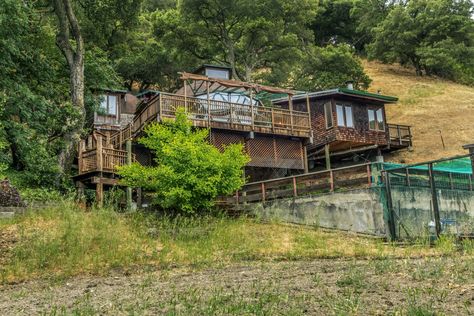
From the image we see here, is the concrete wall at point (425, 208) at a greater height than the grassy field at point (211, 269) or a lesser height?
greater

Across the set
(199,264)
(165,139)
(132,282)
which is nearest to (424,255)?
(199,264)

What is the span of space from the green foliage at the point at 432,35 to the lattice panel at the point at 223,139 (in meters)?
31.9

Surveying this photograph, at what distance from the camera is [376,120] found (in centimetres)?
3538

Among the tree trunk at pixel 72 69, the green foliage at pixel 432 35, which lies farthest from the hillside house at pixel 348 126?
the green foliage at pixel 432 35

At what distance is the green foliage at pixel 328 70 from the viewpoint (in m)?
42.8

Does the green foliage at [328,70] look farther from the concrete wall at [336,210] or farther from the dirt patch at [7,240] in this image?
the dirt patch at [7,240]

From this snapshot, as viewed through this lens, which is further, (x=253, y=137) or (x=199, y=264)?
(x=253, y=137)

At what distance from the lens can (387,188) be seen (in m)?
17.2

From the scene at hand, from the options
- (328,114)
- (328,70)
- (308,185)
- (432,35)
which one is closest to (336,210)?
(308,185)

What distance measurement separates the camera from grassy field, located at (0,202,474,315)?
751cm

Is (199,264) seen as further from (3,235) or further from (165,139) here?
(165,139)

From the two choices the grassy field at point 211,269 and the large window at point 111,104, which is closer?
the grassy field at point 211,269

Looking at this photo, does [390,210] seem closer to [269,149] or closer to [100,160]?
[269,149]

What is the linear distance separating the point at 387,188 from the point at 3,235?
470 inches
